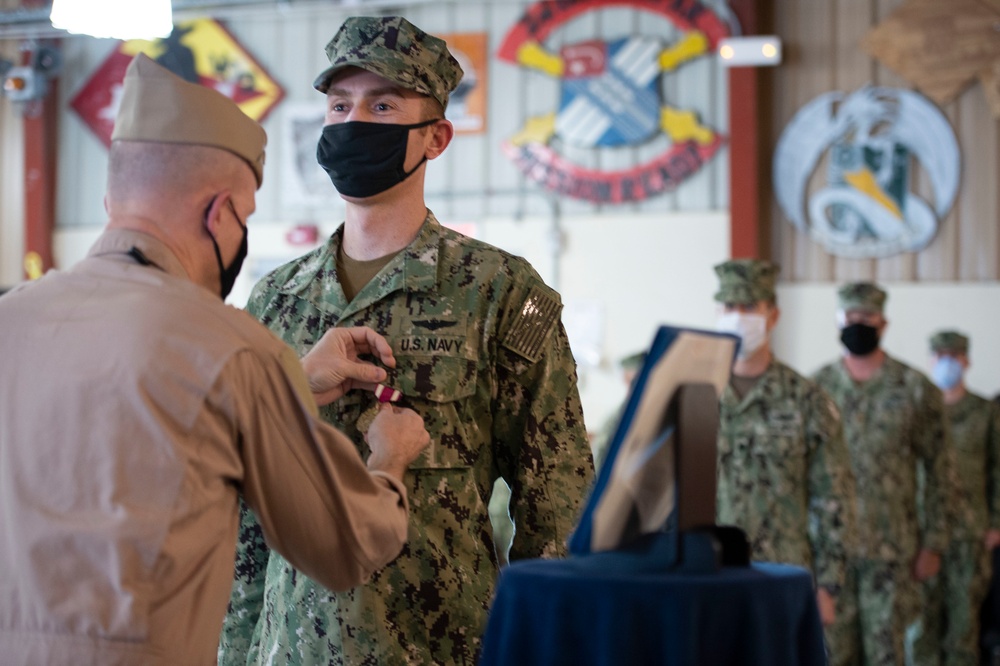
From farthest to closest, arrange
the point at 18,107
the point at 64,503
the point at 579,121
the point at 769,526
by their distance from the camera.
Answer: the point at 18,107
the point at 579,121
the point at 769,526
the point at 64,503

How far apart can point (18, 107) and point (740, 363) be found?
27.4 feet

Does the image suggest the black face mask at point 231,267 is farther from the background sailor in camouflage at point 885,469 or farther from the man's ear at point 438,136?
the background sailor in camouflage at point 885,469

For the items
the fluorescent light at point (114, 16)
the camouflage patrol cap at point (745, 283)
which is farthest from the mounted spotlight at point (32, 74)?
the camouflage patrol cap at point (745, 283)

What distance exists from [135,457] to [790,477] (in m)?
3.96

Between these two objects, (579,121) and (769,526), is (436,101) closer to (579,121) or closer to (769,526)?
(769,526)

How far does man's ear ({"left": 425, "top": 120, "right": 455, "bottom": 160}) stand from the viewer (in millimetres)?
2697

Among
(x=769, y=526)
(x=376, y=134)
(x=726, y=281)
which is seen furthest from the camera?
(x=726, y=281)

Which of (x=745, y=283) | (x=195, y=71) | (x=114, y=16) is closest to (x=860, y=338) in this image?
(x=745, y=283)

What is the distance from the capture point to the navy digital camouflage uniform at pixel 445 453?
242 centimetres

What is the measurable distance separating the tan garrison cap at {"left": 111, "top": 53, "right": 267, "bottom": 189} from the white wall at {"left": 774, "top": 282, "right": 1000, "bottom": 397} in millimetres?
8106

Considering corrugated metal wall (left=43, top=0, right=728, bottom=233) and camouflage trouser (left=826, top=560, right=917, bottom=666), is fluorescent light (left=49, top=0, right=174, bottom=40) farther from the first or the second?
corrugated metal wall (left=43, top=0, right=728, bottom=233)

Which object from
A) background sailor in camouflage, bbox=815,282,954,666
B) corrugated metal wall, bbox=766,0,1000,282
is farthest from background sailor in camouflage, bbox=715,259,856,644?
corrugated metal wall, bbox=766,0,1000,282

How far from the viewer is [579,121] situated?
10.2 meters

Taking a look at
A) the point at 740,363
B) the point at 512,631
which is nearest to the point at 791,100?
the point at 740,363
